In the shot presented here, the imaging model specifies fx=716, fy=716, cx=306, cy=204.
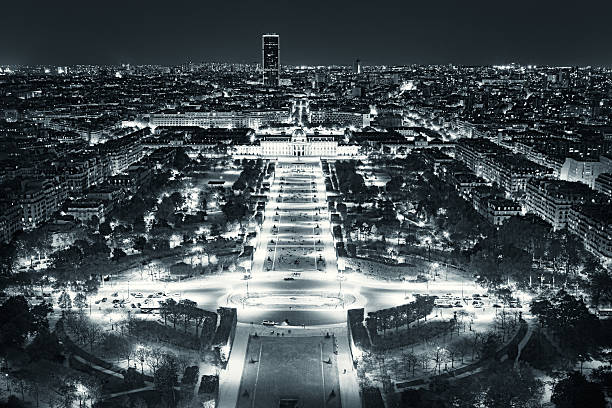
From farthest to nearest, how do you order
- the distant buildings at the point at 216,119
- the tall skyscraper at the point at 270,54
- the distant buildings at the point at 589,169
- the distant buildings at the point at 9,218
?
the tall skyscraper at the point at 270,54
the distant buildings at the point at 216,119
the distant buildings at the point at 589,169
the distant buildings at the point at 9,218

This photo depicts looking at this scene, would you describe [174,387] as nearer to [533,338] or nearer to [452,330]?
[452,330]

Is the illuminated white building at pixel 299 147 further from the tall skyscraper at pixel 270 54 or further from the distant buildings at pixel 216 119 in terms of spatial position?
the tall skyscraper at pixel 270 54

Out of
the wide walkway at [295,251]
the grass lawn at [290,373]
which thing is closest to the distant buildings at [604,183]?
the wide walkway at [295,251]

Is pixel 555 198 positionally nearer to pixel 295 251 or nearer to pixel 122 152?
pixel 295 251

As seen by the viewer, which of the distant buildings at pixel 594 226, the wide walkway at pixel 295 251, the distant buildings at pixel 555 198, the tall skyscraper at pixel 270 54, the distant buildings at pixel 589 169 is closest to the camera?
the wide walkway at pixel 295 251

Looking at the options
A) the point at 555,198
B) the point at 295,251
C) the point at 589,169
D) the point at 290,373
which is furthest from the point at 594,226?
the point at 290,373

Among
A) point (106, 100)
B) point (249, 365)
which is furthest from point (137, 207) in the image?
point (106, 100)

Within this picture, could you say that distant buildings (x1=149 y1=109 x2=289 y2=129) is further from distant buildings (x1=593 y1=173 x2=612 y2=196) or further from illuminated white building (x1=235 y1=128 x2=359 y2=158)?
distant buildings (x1=593 y1=173 x2=612 y2=196)

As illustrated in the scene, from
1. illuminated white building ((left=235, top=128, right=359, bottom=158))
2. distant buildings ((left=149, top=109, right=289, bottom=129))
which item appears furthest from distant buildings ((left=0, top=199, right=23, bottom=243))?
distant buildings ((left=149, top=109, right=289, bottom=129))

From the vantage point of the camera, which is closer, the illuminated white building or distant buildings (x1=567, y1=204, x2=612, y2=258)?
distant buildings (x1=567, y1=204, x2=612, y2=258)
